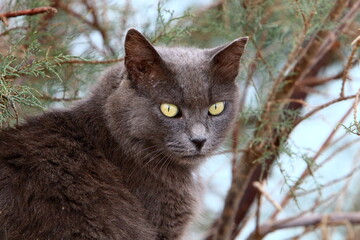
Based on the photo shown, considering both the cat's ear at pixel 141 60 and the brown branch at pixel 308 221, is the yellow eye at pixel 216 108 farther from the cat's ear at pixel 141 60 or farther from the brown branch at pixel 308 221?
the brown branch at pixel 308 221

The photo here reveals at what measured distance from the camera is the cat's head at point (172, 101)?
8.68 ft

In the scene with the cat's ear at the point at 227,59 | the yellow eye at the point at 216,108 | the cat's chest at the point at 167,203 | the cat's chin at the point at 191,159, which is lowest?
the cat's chest at the point at 167,203

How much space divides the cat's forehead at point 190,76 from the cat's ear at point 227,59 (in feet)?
0.15

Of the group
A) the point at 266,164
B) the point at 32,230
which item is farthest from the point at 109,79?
the point at 266,164

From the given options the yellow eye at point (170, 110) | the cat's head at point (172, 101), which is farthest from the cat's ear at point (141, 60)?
the yellow eye at point (170, 110)

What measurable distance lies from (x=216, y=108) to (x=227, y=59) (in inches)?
9.5

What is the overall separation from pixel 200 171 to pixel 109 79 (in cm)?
68

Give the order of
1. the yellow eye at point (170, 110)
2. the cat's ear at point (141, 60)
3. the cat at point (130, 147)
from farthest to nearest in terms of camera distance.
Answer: the yellow eye at point (170, 110) → the cat's ear at point (141, 60) → the cat at point (130, 147)

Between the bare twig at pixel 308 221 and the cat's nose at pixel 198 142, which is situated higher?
the cat's nose at pixel 198 142

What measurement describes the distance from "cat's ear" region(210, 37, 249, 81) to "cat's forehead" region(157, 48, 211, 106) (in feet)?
0.15

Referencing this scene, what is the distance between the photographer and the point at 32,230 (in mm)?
2336

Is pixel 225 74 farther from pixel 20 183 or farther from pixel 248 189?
pixel 248 189

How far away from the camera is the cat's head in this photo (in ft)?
8.68

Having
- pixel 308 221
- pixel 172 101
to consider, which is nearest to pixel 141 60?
pixel 172 101
